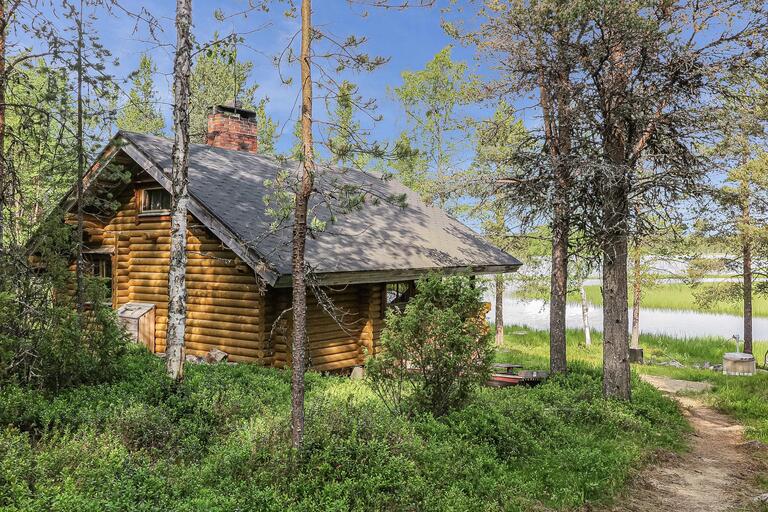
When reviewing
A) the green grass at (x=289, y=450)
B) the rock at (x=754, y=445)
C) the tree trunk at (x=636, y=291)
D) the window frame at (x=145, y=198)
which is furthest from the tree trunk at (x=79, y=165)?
the tree trunk at (x=636, y=291)

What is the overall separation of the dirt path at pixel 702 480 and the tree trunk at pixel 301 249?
3794 millimetres

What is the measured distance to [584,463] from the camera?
6684 mm

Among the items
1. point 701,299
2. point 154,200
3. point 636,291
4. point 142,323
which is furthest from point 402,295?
point 701,299

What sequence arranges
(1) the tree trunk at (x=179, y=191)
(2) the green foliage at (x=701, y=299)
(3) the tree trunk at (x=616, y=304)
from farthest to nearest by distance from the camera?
1. (2) the green foliage at (x=701, y=299)
2. (3) the tree trunk at (x=616, y=304)
3. (1) the tree trunk at (x=179, y=191)

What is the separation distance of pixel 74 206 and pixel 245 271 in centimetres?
686

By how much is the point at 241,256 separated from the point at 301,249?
4908 millimetres

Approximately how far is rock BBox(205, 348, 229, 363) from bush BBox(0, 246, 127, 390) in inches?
108

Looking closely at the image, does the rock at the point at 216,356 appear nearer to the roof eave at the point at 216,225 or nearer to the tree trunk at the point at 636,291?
the roof eave at the point at 216,225

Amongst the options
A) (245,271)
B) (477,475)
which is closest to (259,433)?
(477,475)

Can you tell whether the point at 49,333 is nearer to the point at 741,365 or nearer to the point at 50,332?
the point at 50,332

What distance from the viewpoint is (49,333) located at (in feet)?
25.8

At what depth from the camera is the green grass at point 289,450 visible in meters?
4.98

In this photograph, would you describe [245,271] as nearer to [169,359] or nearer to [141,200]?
[169,359]

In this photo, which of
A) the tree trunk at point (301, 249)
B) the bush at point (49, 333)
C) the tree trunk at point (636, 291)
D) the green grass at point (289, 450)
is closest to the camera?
the green grass at point (289, 450)
